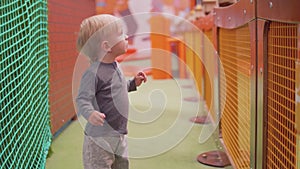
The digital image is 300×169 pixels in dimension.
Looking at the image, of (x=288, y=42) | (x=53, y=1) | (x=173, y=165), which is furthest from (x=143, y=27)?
(x=288, y=42)

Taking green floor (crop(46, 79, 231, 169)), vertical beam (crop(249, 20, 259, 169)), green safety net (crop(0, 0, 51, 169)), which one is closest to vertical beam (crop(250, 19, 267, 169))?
vertical beam (crop(249, 20, 259, 169))

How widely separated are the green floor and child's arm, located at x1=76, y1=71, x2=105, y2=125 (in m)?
0.97

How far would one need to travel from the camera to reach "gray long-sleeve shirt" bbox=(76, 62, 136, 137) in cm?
159

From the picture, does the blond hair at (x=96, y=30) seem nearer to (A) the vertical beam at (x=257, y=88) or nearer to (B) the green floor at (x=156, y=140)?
(A) the vertical beam at (x=257, y=88)

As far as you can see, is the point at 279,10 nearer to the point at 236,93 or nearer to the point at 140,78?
the point at 140,78

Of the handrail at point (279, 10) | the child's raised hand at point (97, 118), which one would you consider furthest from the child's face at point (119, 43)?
the handrail at point (279, 10)

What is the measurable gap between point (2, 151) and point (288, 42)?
1.11 m

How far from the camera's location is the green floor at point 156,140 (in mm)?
2509

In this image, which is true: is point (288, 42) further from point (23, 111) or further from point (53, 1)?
point (53, 1)

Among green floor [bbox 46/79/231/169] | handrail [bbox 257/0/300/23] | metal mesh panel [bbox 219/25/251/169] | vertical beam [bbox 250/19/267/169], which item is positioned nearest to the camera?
handrail [bbox 257/0/300/23]

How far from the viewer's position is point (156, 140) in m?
2.99

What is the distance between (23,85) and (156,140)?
45.4 inches

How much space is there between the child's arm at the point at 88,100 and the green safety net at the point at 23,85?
334mm

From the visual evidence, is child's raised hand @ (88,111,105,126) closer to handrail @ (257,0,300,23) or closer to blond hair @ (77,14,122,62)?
blond hair @ (77,14,122,62)
